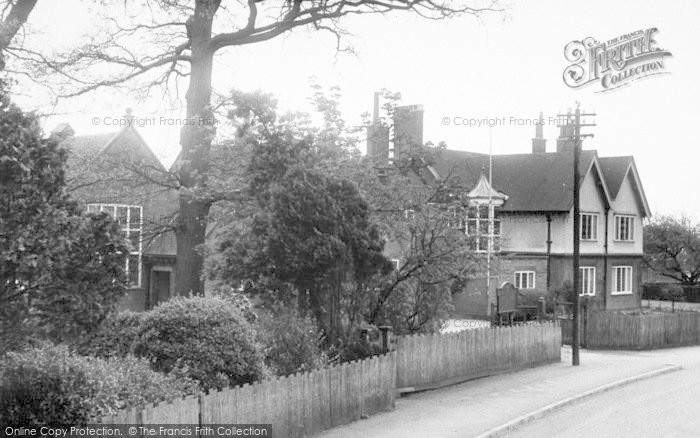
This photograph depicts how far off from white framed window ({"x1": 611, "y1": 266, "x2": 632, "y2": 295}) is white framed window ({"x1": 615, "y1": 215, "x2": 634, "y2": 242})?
1.80 m

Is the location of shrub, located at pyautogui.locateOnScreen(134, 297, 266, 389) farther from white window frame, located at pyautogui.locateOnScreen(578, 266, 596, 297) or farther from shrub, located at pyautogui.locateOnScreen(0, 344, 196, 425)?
white window frame, located at pyautogui.locateOnScreen(578, 266, 596, 297)

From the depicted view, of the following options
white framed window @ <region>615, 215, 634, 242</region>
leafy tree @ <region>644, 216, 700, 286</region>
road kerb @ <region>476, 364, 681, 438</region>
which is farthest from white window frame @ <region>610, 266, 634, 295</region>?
road kerb @ <region>476, 364, 681, 438</region>

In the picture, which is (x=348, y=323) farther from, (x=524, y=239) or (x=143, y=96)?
(x=524, y=239)

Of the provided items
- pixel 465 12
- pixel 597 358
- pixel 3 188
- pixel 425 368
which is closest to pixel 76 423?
pixel 3 188

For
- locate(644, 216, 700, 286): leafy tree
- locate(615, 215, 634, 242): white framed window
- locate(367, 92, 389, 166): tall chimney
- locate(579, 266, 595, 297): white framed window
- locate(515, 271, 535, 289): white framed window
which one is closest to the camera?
locate(367, 92, 389, 166): tall chimney

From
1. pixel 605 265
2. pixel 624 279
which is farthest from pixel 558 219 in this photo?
pixel 624 279

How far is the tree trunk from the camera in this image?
23106mm

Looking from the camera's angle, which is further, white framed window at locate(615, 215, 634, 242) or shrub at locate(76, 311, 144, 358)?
white framed window at locate(615, 215, 634, 242)

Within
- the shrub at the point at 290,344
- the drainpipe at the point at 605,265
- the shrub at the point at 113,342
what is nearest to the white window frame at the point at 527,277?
the drainpipe at the point at 605,265

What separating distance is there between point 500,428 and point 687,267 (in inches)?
2368

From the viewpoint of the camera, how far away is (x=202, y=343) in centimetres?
1336

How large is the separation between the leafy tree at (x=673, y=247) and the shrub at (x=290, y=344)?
56641 mm

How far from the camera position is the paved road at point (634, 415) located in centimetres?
1634

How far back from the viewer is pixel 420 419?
16641 millimetres
